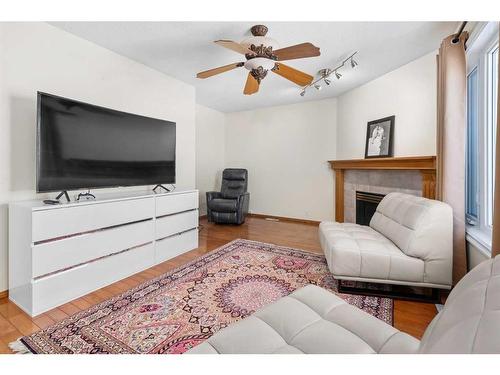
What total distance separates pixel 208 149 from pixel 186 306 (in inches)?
155

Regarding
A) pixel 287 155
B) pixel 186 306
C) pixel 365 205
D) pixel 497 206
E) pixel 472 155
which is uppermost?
pixel 287 155

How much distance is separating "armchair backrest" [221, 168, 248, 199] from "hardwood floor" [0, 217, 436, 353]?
1139 millimetres

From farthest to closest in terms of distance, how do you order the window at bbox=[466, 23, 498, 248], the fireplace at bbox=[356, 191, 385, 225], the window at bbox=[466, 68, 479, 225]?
the fireplace at bbox=[356, 191, 385, 225]
the window at bbox=[466, 68, 479, 225]
the window at bbox=[466, 23, 498, 248]

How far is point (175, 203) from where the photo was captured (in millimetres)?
2898

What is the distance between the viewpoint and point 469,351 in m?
0.52

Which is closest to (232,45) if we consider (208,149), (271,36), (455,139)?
(271,36)

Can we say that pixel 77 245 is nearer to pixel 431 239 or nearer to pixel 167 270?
pixel 167 270

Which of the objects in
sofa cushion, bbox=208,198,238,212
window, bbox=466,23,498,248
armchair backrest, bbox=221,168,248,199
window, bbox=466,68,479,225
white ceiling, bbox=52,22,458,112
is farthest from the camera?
armchair backrest, bbox=221,168,248,199

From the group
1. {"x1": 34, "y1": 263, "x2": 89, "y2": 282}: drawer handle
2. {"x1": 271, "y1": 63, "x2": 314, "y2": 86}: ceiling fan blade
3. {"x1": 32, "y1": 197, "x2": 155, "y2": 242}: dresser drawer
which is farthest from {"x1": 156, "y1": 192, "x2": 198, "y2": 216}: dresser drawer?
{"x1": 271, "y1": 63, "x2": 314, "y2": 86}: ceiling fan blade

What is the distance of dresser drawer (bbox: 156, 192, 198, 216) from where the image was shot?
2.70 meters

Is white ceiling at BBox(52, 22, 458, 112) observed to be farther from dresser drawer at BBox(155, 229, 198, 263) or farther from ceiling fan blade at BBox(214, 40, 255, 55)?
dresser drawer at BBox(155, 229, 198, 263)
